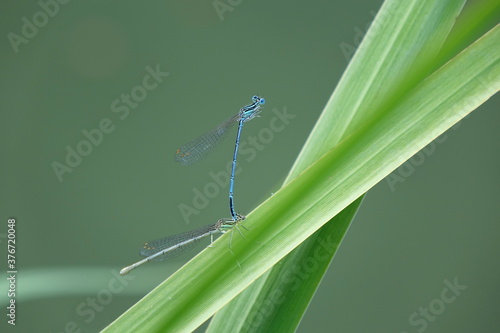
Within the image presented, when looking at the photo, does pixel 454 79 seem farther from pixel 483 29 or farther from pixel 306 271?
pixel 306 271

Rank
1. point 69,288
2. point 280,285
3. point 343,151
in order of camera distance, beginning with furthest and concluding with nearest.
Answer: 1. point 69,288
2. point 280,285
3. point 343,151

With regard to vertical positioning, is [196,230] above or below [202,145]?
below

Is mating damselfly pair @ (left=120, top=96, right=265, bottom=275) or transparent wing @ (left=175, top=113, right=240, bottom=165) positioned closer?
mating damselfly pair @ (left=120, top=96, right=265, bottom=275)

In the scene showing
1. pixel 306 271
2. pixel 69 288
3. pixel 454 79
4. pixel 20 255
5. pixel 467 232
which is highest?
pixel 20 255

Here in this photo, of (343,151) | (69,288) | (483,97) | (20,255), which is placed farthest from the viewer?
(20,255)

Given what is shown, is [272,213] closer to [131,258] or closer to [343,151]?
[343,151]

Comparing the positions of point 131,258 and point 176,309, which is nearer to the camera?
point 176,309

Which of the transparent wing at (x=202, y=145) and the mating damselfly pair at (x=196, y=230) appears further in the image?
the transparent wing at (x=202, y=145)

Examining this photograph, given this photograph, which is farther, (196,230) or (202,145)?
(202,145)

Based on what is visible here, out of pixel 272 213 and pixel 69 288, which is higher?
pixel 69 288

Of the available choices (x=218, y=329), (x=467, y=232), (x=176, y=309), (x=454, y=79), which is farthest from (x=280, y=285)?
(x=467, y=232)
